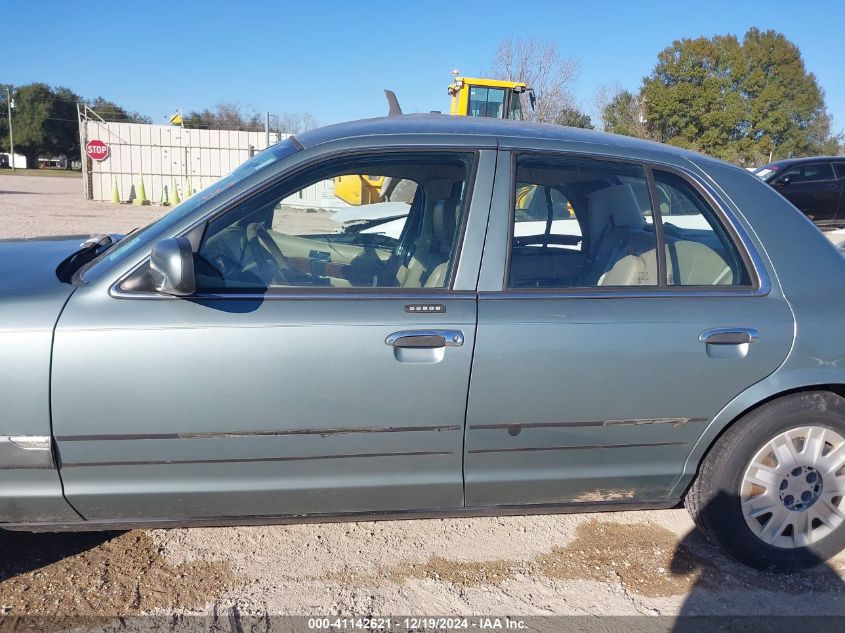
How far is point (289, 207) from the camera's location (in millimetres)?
2848

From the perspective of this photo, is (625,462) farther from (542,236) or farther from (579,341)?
(542,236)

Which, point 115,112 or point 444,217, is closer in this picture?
point 444,217

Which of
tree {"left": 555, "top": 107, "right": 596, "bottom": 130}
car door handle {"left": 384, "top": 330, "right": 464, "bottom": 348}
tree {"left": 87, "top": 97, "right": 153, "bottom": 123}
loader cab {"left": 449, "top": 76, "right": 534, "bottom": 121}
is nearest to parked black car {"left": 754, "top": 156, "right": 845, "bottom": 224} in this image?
loader cab {"left": 449, "top": 76, "right": 534, "bottom": 121}

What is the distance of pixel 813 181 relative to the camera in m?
14.8

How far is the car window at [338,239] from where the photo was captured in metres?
2.52

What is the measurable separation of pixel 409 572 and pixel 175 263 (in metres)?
1.56

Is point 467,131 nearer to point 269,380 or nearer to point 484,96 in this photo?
point 269,380

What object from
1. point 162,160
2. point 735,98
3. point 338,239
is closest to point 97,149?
point 162,160

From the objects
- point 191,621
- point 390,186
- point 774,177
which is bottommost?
point 191,621

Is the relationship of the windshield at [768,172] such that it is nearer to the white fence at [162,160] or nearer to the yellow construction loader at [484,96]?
the yellow construction loader at [484,96]

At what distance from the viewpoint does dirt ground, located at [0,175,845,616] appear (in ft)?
8.56

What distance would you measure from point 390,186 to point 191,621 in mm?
2138

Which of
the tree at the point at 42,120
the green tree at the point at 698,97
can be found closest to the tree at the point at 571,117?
Result: the green tree at the point at 698,97

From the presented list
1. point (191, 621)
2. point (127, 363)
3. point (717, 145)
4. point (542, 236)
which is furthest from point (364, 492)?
point (717, 145)
